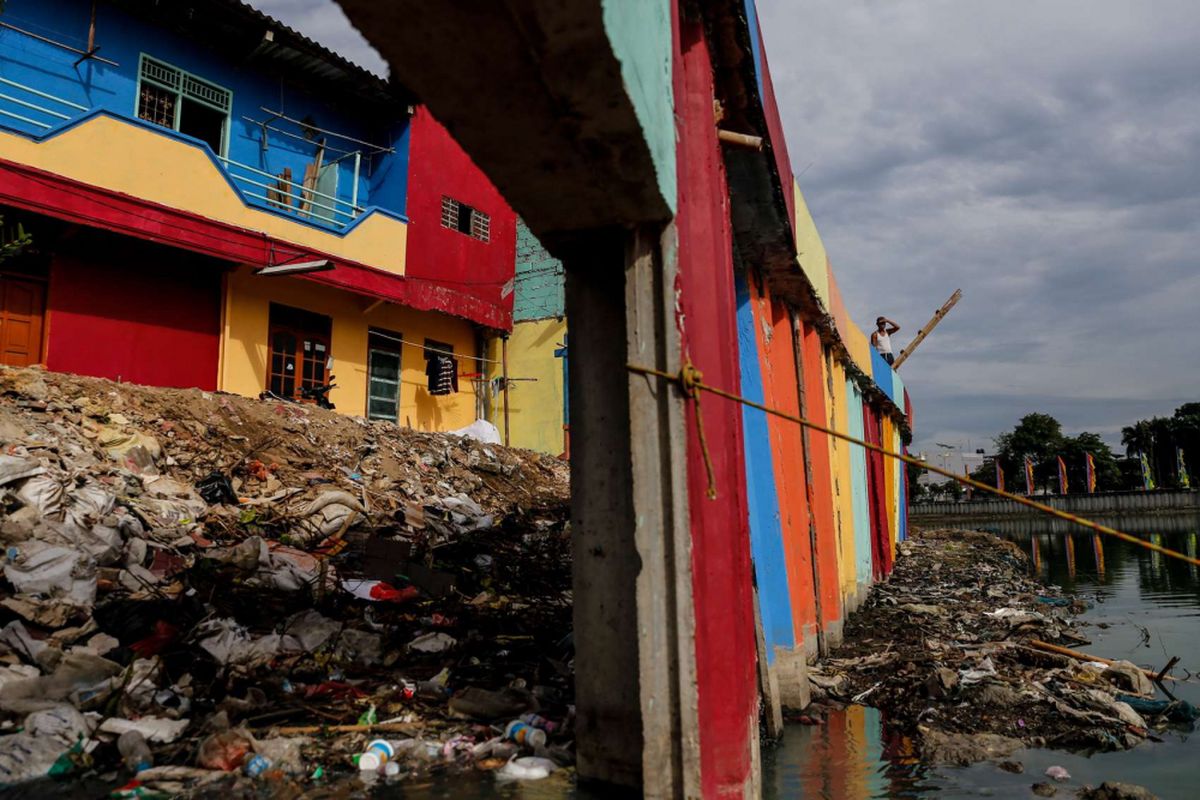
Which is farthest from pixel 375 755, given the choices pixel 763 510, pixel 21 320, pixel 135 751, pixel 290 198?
pixel 290 198

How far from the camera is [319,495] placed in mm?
7684

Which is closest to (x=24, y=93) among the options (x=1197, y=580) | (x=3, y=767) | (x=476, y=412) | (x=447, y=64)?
(x=476, y=412)

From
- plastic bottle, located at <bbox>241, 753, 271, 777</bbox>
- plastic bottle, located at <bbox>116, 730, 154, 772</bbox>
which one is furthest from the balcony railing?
plastic bottle, located at <bbox>241, 753, 271, 777</bbox>

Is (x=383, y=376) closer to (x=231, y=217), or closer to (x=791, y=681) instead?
(x=231, y=217)

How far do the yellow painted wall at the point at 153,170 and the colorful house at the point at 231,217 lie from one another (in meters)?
0.02

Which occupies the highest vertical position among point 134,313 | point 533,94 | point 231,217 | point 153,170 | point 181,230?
point 153,170

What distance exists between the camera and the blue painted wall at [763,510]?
13.3ft

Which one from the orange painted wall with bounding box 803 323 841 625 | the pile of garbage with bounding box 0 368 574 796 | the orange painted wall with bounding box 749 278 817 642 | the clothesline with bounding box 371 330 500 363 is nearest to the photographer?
the pile of garbage with bounding box 0 368 574 796

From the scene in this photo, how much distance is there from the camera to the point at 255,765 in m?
2.69

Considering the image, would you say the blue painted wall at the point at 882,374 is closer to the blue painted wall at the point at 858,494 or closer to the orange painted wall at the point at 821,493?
the blue painted wall at the point at 858,494

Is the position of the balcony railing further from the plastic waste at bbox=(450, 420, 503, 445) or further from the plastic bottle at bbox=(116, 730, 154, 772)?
the plastic bottle at bbox=(116, 730, 154, 772)

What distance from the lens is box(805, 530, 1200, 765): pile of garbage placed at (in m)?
3.81

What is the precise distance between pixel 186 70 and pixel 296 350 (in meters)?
4.50

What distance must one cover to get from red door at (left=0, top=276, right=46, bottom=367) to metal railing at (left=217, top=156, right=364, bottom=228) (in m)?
2.95
